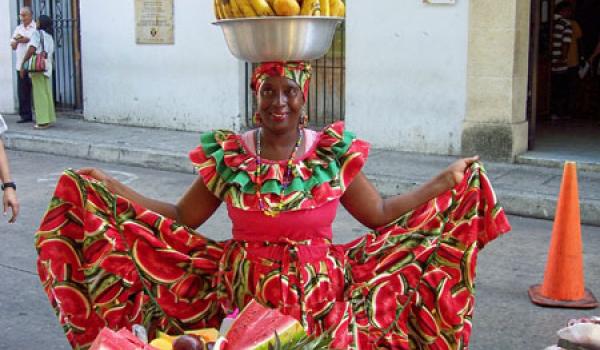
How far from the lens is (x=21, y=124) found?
13.7 meters

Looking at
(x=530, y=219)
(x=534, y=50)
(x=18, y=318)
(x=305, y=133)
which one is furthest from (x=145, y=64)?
(x=305, y=133)

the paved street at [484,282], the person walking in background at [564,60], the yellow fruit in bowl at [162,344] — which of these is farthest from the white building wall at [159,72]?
the yellow fruit in bowl at [162,344]

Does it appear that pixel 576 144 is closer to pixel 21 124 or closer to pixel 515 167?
pixel 515 167

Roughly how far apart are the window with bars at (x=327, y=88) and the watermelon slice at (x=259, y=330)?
9.23 m

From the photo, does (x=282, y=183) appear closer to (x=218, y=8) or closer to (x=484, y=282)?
(x=218, y=8)

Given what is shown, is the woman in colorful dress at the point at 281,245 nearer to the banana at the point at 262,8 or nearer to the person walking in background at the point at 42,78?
the banana at the point at 262,8

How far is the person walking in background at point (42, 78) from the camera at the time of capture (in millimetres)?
12906

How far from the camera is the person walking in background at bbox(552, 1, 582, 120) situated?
13414mm

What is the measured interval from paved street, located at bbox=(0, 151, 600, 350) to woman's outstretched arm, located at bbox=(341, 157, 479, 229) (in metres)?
1.78

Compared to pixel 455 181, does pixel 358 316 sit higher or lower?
lower

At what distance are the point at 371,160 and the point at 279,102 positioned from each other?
23.1ft

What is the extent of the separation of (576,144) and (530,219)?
3.41 metres

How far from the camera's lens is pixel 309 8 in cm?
308

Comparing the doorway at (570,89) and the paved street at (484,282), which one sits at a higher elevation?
the doorway at (570,89)
